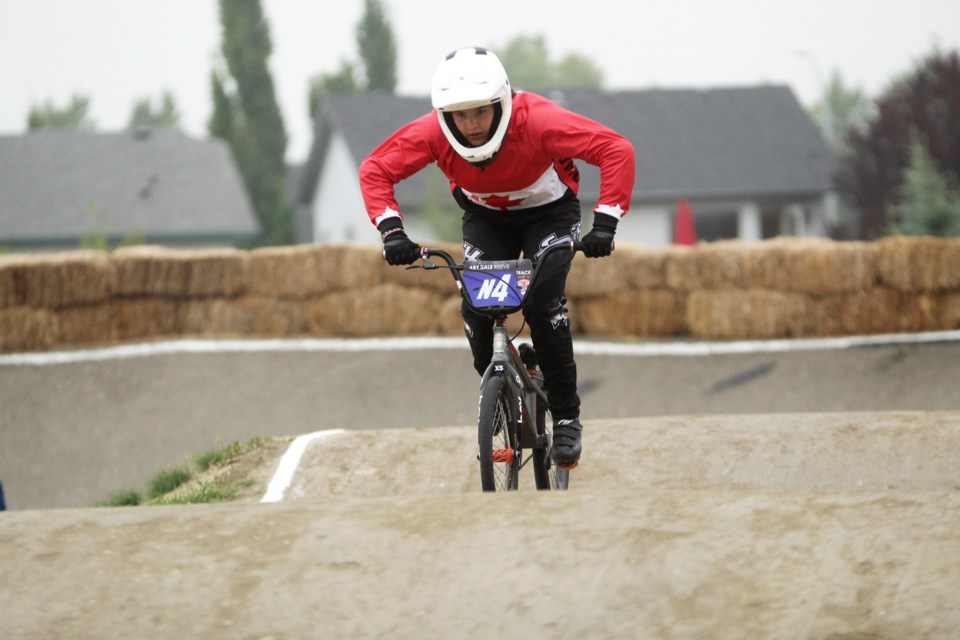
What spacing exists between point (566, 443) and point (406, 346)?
395 inches

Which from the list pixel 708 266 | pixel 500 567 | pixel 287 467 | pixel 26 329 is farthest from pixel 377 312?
pixel 500 567

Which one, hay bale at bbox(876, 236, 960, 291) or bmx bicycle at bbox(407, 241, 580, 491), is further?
hay bale at bbox(876, 236, 960, 291)

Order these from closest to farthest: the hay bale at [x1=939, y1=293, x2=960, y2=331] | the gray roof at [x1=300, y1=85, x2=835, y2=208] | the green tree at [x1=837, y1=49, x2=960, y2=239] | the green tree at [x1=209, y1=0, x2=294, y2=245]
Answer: the hay bale at [x1=939, y1=293, x2=960, y2=331] → the green tree at [x1=837, y1=49, x2=960, y2=239] → the gray roof at [x1=300, y1=85, x2=835, y2=208] → the green tree at [x1=209, y1=0, x2=294, y2=245]

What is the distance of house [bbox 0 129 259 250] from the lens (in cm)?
4653

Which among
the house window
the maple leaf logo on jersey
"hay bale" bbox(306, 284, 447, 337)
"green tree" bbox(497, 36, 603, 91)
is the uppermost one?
"green tree" bbox(497, 36, 603, 91)

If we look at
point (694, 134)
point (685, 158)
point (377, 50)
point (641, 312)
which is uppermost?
point (377, 50)

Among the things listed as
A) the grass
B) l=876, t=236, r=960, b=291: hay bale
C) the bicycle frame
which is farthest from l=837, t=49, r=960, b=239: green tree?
the bicycle frame

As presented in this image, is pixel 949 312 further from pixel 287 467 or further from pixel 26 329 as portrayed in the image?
pixel 26 329

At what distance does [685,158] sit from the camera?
42438 millimetres

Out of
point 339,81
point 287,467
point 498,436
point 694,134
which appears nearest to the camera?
point 498,436

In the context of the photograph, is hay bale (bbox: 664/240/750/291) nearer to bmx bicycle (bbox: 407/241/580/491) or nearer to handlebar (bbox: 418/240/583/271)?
bmx bicycle (bbox: 407/241/580/491)

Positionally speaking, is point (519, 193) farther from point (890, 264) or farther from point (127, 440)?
point (890, 264)

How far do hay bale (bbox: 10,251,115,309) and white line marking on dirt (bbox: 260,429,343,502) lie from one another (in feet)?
27.5

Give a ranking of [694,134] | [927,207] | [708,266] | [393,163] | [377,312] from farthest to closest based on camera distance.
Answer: [694,134] → [927,207] → [377,312] → [708,266] → [393,163]
